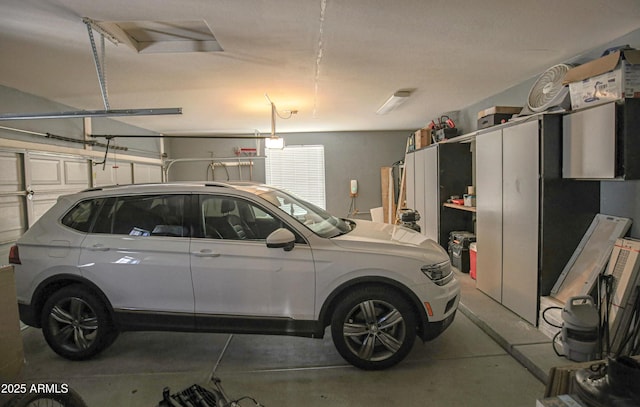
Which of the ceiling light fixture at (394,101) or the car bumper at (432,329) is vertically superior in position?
the ceiling light fixture at (394,101)

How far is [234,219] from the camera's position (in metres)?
3.10

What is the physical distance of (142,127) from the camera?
7.67 m

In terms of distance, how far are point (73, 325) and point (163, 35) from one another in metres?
2.66

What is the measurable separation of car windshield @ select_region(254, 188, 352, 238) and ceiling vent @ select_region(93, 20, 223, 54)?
57.7 inches

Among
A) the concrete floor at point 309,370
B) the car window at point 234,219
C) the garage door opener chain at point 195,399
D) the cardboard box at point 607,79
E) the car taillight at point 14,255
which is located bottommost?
the concrete floor at point 309,370

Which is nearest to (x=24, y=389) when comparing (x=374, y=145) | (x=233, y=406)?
(x=233, y=406)

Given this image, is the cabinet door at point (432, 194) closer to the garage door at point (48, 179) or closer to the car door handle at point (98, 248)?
the car door handle at point (98, 248)

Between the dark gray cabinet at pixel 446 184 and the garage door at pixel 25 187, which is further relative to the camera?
the dark gray cabinet at pixel 446 184

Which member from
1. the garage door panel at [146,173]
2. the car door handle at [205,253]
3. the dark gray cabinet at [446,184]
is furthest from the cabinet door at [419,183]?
the garage door panel at [146,173]

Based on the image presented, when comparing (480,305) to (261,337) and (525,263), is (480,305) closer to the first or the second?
(525,263)

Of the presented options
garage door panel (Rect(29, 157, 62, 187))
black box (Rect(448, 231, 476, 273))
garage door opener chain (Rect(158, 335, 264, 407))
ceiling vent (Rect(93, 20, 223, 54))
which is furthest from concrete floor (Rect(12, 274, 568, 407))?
ceiling vent (Rect(93, 20, 223, 54))

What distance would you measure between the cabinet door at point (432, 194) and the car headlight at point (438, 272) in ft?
9.04

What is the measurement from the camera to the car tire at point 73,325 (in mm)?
3027

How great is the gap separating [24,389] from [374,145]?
7.95m
